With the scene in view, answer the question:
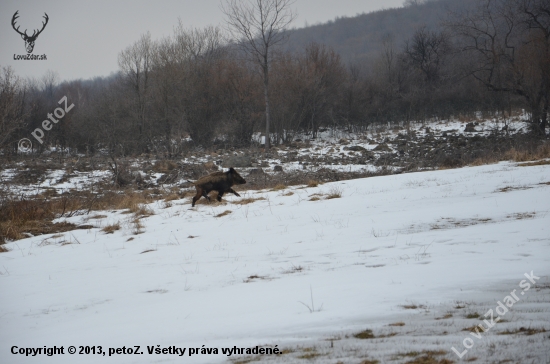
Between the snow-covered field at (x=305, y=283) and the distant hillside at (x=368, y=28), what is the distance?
111896 mm

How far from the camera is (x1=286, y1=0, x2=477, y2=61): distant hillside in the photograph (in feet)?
388

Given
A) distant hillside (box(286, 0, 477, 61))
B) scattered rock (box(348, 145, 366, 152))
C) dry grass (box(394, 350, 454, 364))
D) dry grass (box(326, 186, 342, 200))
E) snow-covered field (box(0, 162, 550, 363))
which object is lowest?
snow-covered field (box(0, 162, 550, 363))

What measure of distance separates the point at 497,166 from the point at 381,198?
5.34 meters

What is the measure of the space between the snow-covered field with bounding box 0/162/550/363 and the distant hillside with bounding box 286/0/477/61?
111896 millimetres

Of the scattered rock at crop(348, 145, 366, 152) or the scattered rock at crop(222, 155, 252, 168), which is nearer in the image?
the scattered rock at crop(222, 155, 252, 168)

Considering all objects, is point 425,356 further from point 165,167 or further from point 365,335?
point 165,167

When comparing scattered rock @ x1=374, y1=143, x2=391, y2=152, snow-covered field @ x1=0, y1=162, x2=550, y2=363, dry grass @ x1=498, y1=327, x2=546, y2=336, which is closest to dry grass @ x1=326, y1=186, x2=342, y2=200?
snow-covered field @ x1=0, y1=162, x2=550, y2=363

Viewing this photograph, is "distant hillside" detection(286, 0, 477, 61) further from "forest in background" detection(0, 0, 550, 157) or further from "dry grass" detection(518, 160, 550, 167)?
"dry grass" detection(518, 160, 550, 167)

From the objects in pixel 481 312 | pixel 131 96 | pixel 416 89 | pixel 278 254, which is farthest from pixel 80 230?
pixel 416 89

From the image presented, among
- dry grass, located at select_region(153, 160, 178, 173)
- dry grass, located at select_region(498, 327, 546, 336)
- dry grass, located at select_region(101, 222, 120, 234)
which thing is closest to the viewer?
dry grass, located at select_region(498, 327, 546, 336)

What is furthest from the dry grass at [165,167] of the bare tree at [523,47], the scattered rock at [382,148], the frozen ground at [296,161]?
the bare tree at [523,47]

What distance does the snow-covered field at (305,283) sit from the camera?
2.88 m

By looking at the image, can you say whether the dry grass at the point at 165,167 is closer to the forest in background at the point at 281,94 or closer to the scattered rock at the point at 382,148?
the forest in background at the point at 281,94

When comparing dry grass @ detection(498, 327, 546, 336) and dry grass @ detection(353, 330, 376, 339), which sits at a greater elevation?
dry grass @ detection(498, 327, 546, 336)
